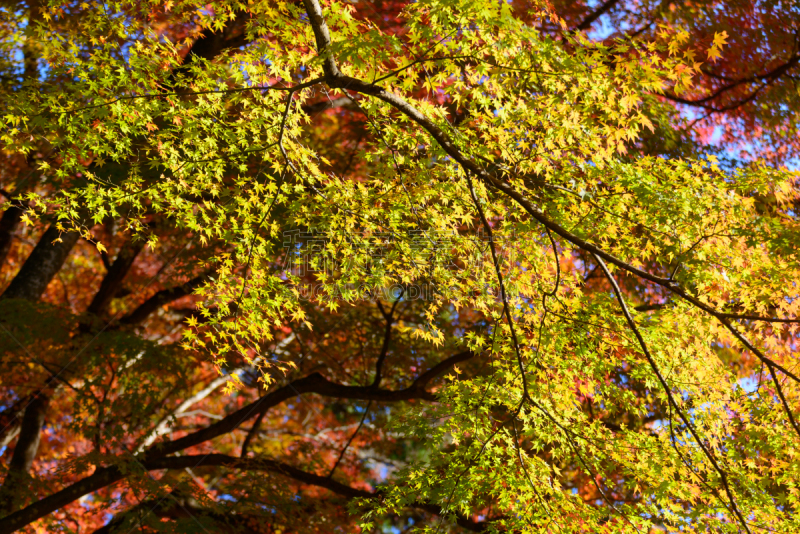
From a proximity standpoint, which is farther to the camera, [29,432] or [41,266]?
[29,432]

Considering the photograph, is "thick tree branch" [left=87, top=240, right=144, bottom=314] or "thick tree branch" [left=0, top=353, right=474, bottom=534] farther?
"thick tree branch" [left=87, top=240, right=144, bottom=314]

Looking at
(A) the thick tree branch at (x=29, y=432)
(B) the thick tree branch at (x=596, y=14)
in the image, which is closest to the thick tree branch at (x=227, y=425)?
(A) the thick tree branch at (x=29, y=432)

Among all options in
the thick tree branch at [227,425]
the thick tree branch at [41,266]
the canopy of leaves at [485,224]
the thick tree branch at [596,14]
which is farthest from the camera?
the thick tree branch at [41,266]

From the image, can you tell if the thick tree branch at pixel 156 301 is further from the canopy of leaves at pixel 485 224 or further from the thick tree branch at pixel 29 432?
the canopy of leaves at pixel 485 224

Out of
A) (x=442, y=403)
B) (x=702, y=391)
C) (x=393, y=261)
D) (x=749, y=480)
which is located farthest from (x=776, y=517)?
(x=393, y=261)

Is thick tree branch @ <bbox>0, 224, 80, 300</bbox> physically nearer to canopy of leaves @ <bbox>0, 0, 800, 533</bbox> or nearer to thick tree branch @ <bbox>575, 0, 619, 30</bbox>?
canopy of leaves @ <bbox>0, 0, 800, 533</bbox>

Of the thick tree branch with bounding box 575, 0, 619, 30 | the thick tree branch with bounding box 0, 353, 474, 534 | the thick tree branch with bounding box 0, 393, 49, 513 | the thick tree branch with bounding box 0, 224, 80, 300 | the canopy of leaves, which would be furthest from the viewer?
the thick tree branch with bounding box 0, 393, 49, 513

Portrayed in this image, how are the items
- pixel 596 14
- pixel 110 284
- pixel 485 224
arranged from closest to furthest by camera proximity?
pixel 485 224 → pixel 596 14 → pixel 110 284

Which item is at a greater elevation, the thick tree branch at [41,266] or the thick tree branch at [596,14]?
the thick tree branch at [596,14]

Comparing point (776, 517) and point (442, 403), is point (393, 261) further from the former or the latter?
point (776, 517)

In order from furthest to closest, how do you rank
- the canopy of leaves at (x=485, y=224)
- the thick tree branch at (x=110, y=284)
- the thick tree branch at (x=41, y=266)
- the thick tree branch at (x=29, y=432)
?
the thick tree branch at (x=110, y=284)
the thick tree branch at (x=29, y=432)
the thick tree branch at (x=41, y=266)
the canopy of leaves at (x=485, y=224)

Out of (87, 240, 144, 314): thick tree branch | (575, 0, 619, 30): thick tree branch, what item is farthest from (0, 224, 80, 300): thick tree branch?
(575, 0, 619, 30): thick tree branch

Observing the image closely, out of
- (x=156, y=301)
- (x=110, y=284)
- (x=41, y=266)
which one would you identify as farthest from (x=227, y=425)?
(x=41, y=266)

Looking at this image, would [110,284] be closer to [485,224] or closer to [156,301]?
[156,301]
